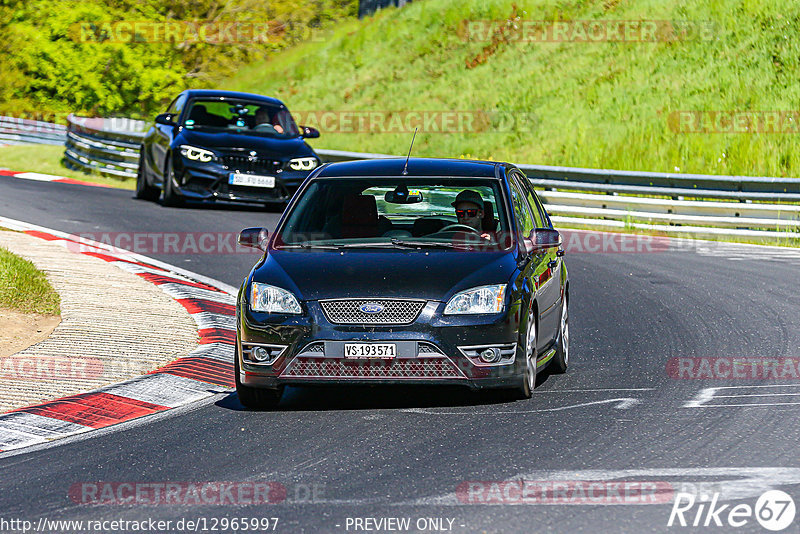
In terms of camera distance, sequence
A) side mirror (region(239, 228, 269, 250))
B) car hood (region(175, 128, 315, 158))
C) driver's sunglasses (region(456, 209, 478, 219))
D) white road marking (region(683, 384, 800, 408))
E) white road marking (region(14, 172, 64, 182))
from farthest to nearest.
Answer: white road marking (region(14, 172, 64, 182)) → car hood (region(175, 128, 315, 158)) → driver's sunglasses (region(456, 209, 478, 219)) → side mirror (region(239, 228, 269, 250)) → white road marking (region(683, 384, 800, 408))

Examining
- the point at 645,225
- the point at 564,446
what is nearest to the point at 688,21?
the point at 645,225

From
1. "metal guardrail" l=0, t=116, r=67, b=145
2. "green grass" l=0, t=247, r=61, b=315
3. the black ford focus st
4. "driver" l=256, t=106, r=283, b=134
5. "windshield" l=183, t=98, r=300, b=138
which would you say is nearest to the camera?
the black ford focus st

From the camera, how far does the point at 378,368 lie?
295 inches

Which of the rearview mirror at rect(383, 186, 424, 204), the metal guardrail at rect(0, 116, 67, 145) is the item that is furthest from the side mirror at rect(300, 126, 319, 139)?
the metal guardrail at rect(0, 116, 67, 145)

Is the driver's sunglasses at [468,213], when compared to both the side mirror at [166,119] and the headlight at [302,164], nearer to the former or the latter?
the headlight at [302,164]

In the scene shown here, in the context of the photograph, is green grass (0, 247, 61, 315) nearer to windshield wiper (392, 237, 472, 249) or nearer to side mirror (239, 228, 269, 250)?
side mirror (239, 228, 269, 250)

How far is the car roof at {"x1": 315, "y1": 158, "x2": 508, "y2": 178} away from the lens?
8.88 metres

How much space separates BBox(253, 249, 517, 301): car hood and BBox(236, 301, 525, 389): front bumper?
14 centimetres

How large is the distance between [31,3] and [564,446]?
185ft

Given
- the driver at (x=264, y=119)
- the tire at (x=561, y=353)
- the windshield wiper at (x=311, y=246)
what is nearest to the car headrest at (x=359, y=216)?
the windshield wiper at (x=311, y=246)

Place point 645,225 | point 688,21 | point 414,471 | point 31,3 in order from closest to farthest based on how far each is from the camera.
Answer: point 414,471
point 645,225
point 688,21
point 31,3

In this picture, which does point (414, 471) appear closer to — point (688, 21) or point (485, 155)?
point (485, 155)

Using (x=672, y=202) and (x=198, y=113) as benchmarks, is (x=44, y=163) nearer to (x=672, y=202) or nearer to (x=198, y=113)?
(x=198, y=113)

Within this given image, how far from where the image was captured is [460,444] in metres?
6.80
